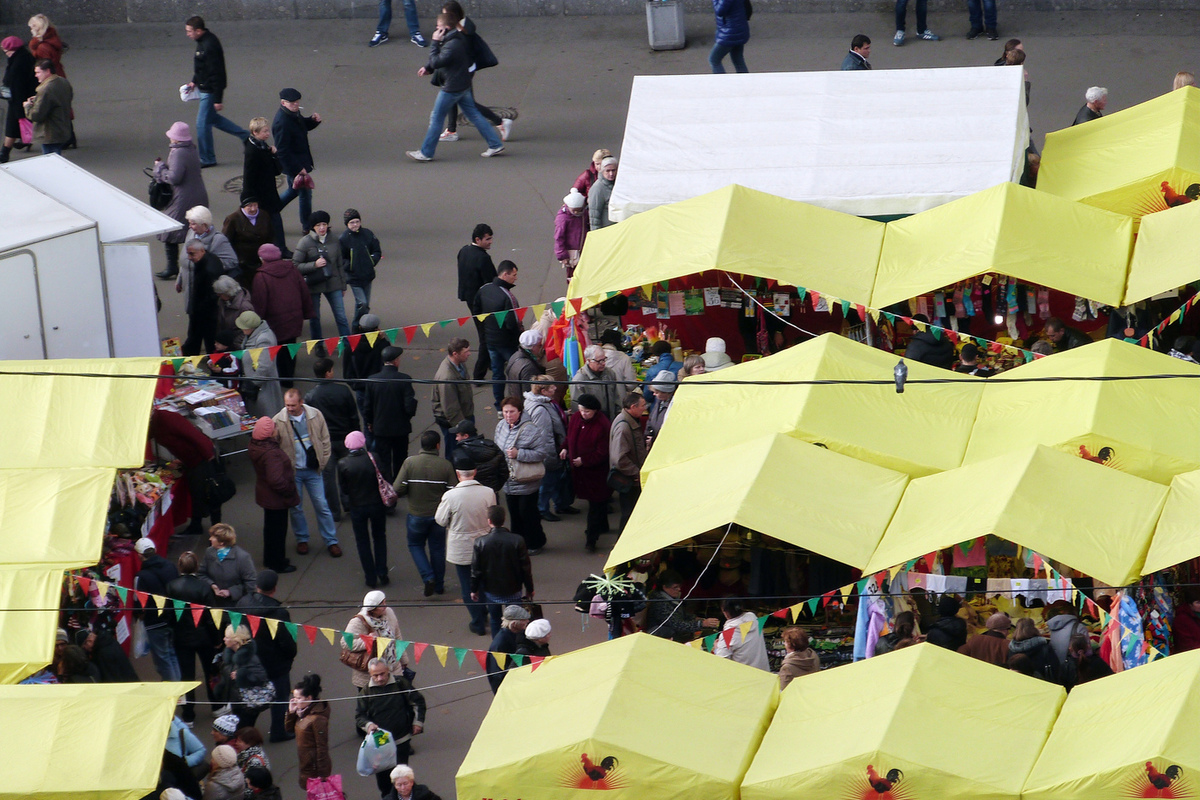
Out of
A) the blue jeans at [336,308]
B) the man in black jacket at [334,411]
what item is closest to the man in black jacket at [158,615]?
the man in black jacket at [334,411]

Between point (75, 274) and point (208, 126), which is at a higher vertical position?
point (208, 126)

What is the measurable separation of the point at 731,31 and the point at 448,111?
3.74 metres

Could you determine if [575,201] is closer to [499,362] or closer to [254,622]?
[499,362]

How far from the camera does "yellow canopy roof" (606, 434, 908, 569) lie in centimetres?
1067

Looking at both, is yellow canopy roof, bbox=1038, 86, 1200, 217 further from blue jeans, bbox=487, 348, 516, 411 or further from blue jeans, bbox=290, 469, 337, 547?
blue jeans, bbox=290, 469, 337, 547

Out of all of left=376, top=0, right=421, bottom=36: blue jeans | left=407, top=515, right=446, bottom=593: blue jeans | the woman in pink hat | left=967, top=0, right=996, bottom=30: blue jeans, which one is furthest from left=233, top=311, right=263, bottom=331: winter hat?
left=967, top=0, right=996, bottom=30: blue jeans

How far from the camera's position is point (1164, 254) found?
1359 cm

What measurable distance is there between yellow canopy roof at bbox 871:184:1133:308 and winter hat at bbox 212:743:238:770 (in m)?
6.77

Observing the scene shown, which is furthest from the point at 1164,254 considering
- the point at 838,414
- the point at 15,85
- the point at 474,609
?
the point at 15,85

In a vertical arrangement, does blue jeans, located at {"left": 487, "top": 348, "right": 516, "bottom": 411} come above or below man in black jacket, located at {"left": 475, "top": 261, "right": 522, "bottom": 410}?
below

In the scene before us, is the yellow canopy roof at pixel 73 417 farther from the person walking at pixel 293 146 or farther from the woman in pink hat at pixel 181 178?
the person walking at pixel 293 146

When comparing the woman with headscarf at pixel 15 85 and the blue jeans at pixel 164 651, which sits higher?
the woman with headscarf at pixel 15 85

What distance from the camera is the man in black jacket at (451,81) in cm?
1897

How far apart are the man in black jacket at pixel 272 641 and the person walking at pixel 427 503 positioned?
160 centimetres
